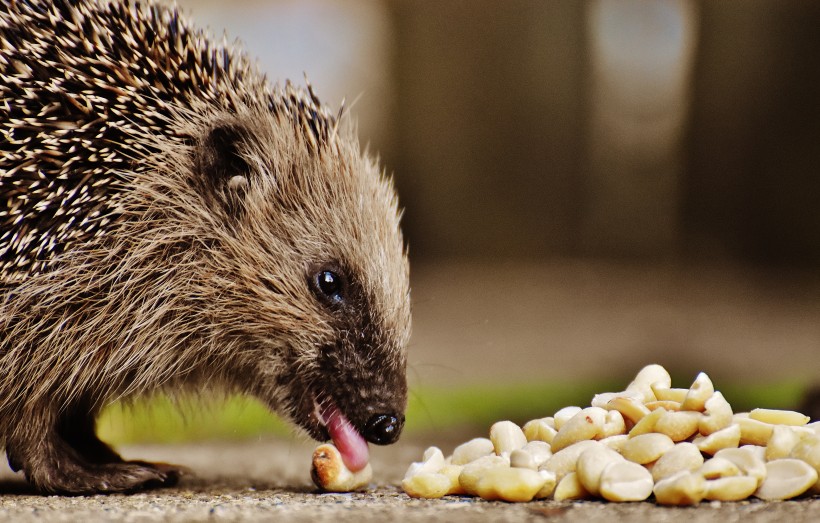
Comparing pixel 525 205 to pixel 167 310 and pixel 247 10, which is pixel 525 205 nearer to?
pixel 247 10

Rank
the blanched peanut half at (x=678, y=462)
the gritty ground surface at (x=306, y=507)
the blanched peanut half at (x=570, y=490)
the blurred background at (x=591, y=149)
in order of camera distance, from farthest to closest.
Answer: the blurred background at (x=591, y=149) → the blanched peanut half at (x=570, y=490) → the blanched peanut half at (x=678, y=462) → the gritty ground surface at (x=306, y=507)

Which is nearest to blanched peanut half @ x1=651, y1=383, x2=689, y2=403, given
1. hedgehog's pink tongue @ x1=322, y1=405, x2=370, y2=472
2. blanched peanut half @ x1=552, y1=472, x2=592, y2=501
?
blanched peanut half @ x1=552, y1=472, x2=592, y2=501

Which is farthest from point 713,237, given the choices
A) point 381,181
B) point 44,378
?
point 44,378

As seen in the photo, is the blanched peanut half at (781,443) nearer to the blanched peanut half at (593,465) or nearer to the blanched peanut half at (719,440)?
the blanched peanut half at (719,440)

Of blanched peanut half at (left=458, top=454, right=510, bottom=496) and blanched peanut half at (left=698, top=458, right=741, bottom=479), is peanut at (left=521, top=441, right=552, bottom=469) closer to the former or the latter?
blanched peanut half at (left=458, top=454, right=510, bottom=496)

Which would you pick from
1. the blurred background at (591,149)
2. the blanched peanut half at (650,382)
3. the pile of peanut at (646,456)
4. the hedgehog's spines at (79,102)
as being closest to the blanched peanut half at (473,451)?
the pile of peanut at (646,456)

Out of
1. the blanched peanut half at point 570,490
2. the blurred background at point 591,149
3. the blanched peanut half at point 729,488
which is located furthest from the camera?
the blurred background at point 591,149

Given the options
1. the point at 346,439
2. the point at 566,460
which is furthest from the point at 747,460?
the point at 346,439
